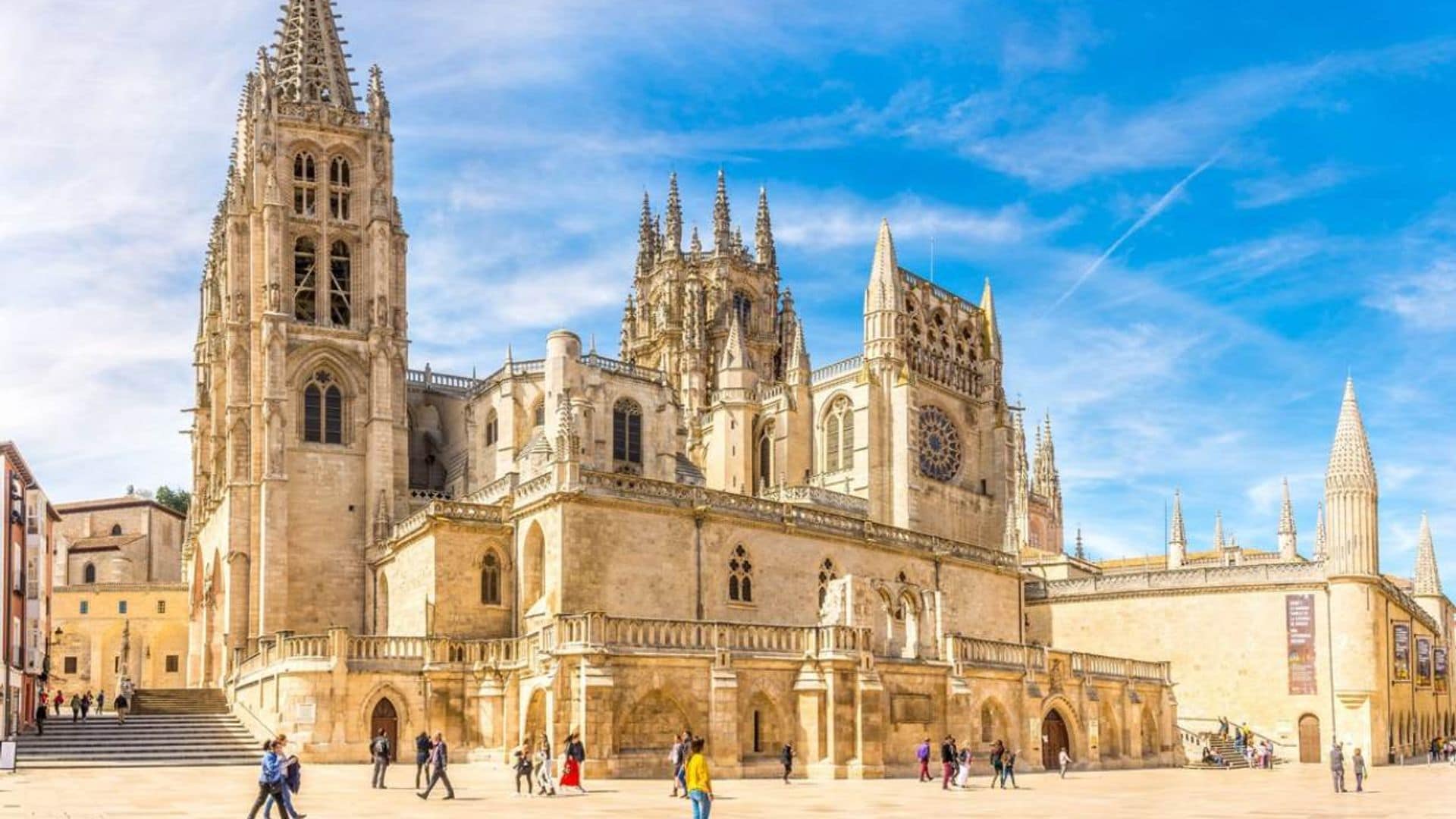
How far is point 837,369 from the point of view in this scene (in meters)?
71.4

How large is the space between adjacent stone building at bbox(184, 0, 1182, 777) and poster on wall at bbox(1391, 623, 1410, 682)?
1234 cm

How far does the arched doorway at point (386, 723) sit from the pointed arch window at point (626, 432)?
22.1m

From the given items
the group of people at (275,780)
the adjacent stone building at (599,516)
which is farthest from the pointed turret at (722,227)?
the group of people at (275,780)

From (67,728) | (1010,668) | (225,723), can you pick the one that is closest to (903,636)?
(1010,668)

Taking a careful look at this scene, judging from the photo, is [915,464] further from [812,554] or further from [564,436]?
[564,436]

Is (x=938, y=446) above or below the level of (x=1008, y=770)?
above

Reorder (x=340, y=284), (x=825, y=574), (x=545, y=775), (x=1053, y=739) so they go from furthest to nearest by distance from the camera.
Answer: (x=340, y=284) → (x=825, y=574) → (x=1053, y=739) → (x=545, y=775)

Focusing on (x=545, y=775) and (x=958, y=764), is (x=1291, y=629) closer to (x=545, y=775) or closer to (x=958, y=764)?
(x=958, y=764)

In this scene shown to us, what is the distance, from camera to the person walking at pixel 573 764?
28688 mm

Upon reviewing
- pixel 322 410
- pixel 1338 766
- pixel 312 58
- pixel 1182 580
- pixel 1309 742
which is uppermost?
pixel 312 58

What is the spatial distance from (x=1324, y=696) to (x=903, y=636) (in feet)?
62.7

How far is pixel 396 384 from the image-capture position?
56.8 metres

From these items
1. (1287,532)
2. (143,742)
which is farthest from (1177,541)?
(143,742)

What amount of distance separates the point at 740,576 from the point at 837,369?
91.1 feet
